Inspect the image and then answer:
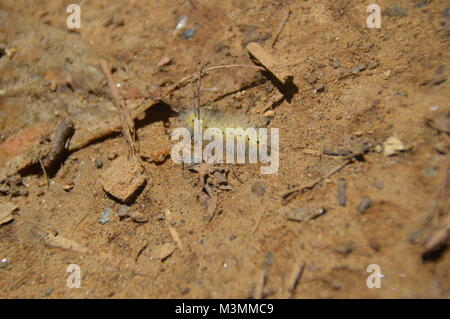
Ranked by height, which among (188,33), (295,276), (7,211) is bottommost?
(7,211)

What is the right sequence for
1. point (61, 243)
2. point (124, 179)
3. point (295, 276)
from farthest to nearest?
point (124, 179)
point (61, 243)
point (295, 276)

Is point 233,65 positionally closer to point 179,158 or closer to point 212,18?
point 212,18

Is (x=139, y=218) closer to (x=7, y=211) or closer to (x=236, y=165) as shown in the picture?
(x=236, y=165)

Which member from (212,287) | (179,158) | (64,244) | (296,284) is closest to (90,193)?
(64,244)

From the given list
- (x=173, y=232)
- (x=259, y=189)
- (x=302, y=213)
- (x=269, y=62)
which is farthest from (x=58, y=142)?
(x=302, y=213)

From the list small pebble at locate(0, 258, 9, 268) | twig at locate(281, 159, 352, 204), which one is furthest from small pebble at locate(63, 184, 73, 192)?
twig at locate(281, 159, 352, 204)

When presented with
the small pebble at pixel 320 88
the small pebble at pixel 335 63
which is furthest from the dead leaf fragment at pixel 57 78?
the small pebble at pixel 335 63
